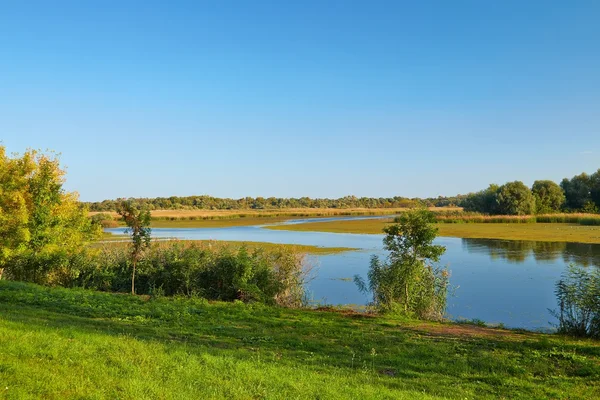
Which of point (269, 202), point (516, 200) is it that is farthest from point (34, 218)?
point (269, 202)

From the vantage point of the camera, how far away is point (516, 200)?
68625mm

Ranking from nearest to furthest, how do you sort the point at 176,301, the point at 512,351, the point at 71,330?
the point at 71,330, the point at 512,351, the point at 176,301

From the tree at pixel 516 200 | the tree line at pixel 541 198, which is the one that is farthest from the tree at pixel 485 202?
the tree at pixel 516 200

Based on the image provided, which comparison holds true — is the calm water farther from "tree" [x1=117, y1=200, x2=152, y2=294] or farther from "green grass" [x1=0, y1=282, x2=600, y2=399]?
"tree" [x1=117, y1=200, x2=152, y2=294]

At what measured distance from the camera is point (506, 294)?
17609mm

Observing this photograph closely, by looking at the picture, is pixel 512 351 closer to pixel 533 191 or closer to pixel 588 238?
pixel 588 238

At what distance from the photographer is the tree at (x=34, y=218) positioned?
631 inches

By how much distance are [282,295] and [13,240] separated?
10.2 metres

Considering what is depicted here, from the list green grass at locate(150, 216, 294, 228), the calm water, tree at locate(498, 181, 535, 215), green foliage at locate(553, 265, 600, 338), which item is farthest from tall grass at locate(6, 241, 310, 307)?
tree at locate(498, 181, 535, 215)

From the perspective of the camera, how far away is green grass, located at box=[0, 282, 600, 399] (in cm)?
559

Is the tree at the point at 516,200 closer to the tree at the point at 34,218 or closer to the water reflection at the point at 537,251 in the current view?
the water reflection at the point at 537,251

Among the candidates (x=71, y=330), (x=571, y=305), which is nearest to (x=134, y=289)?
(x=71, y=330)

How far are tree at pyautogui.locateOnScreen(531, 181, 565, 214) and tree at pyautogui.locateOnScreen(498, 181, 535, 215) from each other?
5490mm

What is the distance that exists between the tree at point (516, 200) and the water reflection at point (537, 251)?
3551cm
